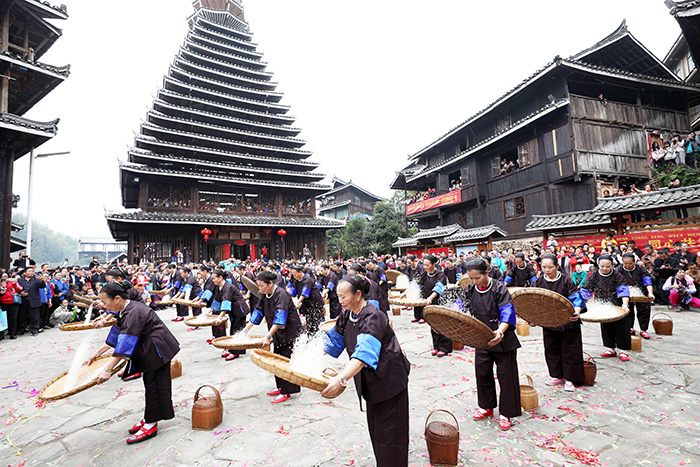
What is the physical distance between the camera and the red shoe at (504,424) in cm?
354

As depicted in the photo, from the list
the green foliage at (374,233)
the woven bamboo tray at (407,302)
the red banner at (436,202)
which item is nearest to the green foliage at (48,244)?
the green foliage at (374,233)

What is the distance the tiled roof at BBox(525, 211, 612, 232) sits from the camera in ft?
41.8

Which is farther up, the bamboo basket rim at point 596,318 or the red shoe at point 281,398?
the bamboo basket rim at point 596,318

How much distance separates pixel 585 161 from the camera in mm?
14328

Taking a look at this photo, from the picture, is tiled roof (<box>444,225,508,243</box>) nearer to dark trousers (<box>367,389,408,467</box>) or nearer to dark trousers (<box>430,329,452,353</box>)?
dark trousers (<box>430,329,452,353</box>)

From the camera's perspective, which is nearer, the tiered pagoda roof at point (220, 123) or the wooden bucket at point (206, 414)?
the wooden bucket at point (206, 414)

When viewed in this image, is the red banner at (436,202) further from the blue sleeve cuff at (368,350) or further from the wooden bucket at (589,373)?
the blue sleeve cuff at (368,350)

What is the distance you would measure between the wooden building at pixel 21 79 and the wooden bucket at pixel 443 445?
1642 cm

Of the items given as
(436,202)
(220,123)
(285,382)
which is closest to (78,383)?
(285,382)

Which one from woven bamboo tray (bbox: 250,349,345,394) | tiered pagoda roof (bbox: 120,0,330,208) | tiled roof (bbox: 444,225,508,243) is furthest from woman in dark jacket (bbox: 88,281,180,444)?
tiered pagoda roof (bbox: 120,0,330,208)

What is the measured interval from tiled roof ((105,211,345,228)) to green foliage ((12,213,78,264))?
80.3m

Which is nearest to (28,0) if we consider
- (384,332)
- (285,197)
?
(285,197)

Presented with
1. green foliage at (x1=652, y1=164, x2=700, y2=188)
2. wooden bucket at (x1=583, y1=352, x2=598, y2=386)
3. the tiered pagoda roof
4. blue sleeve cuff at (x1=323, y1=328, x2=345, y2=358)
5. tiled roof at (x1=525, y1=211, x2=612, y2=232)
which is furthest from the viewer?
the tiered pagoda roof

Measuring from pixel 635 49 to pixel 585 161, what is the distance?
23.7ft
